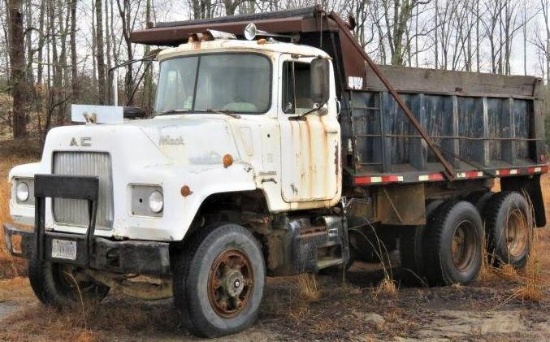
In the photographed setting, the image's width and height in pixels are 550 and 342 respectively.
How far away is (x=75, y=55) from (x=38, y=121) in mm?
3545

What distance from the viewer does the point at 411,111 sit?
26.9 feet

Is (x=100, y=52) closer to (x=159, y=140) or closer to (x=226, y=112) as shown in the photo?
(x=226, y=112)

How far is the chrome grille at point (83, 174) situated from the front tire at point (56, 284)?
0.79 m

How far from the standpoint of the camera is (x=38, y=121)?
1089 inches

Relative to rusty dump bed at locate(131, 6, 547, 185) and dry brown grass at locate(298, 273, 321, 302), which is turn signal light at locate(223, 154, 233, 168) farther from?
dry brown grass at locate(298, 273, 321, 302)

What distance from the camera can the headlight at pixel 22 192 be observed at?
21.1ft

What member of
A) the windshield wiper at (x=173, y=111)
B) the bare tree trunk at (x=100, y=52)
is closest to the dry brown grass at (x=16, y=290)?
the windshield wiper at (x=173, y=111)

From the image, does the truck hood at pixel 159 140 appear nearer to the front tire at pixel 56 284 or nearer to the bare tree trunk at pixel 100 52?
the front tire at pixel 56 284

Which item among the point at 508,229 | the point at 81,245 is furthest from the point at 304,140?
the point at 508,229

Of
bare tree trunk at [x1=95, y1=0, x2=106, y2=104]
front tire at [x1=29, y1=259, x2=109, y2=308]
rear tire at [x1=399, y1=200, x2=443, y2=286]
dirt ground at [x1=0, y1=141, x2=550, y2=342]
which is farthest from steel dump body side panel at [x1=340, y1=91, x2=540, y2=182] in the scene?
bare tree trunk at [x1=95, y1=0, x2=106, y2=104]

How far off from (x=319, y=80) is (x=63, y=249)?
270 cm

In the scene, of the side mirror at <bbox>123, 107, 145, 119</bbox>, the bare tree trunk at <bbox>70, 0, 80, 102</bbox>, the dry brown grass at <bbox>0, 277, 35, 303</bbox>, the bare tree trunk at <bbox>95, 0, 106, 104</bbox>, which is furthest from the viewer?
Result: the bare tree trunk at <bbox>95, 0, 106, 104</bbox>

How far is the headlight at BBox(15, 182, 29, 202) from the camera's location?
642 centimetres

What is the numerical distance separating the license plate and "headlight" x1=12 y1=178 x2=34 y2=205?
0.73 m
